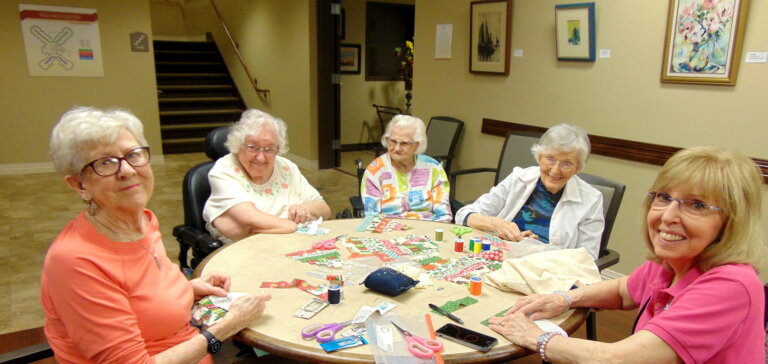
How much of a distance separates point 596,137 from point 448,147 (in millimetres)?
1392

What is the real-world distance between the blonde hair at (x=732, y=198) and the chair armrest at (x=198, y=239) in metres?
1.84

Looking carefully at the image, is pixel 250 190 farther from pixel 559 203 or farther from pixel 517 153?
pixel 517 153

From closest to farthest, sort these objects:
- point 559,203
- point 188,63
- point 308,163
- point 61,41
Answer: point 559,203 < point 61,41 < point 308,163 < point 188,63

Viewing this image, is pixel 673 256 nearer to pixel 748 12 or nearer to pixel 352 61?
pixel 748 12

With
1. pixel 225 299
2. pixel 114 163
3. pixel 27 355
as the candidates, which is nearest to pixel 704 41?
pixel 225 299

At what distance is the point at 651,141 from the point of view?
10.2 feet

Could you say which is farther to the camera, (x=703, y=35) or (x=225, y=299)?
(x=703, y=35)

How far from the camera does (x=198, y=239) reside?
227 centimetres

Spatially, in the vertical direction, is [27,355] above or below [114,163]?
below

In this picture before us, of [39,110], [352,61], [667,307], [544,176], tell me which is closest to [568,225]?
[544,176]

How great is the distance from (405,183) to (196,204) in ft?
3.64

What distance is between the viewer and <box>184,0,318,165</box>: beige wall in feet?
21.0

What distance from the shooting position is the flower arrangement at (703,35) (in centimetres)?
268

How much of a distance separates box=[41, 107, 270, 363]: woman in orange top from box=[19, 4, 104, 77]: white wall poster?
5.94 metres
